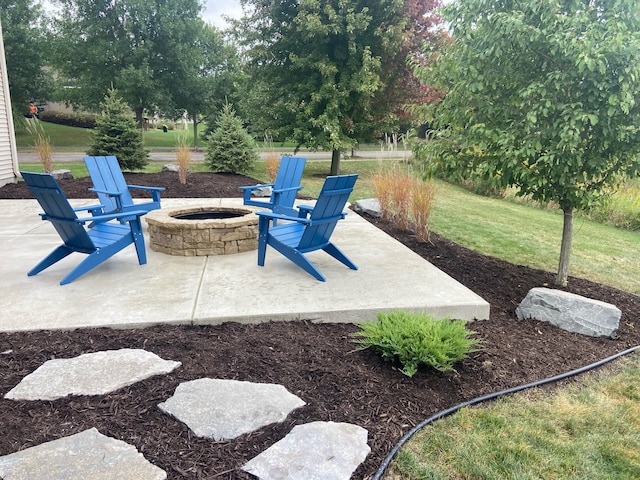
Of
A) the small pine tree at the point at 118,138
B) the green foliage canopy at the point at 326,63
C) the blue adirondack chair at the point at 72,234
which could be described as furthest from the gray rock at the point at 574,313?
the small pine tree at the point at 118,138

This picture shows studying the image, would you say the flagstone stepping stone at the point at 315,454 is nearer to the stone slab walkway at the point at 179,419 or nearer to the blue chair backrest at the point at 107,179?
the stone slab walkway at the point at 179,419

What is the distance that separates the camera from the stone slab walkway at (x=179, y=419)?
5.14 feet

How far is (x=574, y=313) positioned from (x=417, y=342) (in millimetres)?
1441

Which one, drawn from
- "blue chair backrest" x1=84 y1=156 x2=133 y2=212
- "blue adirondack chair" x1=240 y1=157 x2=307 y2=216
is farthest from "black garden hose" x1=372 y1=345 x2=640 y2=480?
"blue chair backrest" x1=84 y1=156 x2=133 y2=212

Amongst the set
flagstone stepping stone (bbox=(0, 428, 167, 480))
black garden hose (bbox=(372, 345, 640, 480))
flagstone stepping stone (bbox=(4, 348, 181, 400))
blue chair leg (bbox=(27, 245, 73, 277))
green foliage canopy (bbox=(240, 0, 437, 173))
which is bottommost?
black garden hose (bbox=(372, 345, 640, 480))

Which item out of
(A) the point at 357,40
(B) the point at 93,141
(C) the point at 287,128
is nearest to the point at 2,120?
(B) the point at 93,141

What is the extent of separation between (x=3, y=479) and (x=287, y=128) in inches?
433

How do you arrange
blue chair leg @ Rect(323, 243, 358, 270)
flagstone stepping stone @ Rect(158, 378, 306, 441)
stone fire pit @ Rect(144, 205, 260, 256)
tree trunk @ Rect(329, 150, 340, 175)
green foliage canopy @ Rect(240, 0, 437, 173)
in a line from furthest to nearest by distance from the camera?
1. tree trunk @ Rect(329, 150, 340, 175)
2. green foliage canopy @ Rect(240, 0, 437, 173)
3. stone fire pit @ Rect(144, 205, 260, 256)
4. blue chair leg @ Rect(323, 243, 358, 270)
5. flagstone stepping stone @ Rect(158, 378, 306, 441)

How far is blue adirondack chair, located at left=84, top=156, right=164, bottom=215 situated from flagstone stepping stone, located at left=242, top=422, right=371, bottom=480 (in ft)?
12.7

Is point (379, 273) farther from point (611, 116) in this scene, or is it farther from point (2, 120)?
point (2, 120)

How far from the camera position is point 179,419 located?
73.2 inches

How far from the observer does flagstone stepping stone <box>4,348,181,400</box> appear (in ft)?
6.66

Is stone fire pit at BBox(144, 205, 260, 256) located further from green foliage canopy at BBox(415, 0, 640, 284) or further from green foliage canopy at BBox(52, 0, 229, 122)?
green foliage canopy at BBox(52, 0, 229, 122)

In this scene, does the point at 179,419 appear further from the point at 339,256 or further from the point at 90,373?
the point at 339,256
